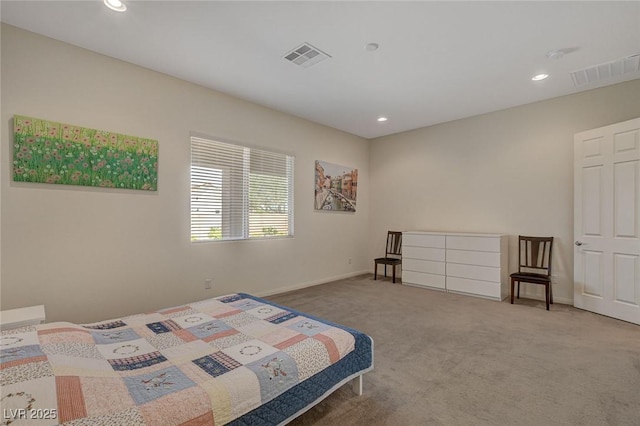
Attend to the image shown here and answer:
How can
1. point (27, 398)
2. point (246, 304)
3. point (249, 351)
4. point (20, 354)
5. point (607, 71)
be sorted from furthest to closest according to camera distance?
point (607, 71), point (246, 304), point (249, 351), point (20, 354), point (27, 398)

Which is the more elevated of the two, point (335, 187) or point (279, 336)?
point (335, 187)

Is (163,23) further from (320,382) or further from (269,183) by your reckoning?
(320,382)

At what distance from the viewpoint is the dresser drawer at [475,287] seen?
4206mm

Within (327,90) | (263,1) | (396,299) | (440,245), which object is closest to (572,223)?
(440,245)

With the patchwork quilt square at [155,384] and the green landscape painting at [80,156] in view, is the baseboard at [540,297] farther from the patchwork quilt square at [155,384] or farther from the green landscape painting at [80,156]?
the green landscape painting at [80,156]

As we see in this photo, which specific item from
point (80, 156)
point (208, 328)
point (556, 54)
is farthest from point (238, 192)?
point (556, 54)

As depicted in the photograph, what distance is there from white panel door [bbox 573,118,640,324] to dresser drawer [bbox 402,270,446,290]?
1663 mm

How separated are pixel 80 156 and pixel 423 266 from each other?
15.9 ft

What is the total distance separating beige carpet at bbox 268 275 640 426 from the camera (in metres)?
1.79

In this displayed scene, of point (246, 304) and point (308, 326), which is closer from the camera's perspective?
point (308, 326)

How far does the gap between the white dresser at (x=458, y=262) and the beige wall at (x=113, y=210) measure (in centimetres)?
231

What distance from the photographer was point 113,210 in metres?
3.03

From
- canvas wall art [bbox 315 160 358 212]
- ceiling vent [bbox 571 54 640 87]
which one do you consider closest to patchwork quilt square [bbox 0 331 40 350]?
canvas wall art [bbox 315 160 358 212]

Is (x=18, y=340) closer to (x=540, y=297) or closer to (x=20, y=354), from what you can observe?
(x=20, y=354)
